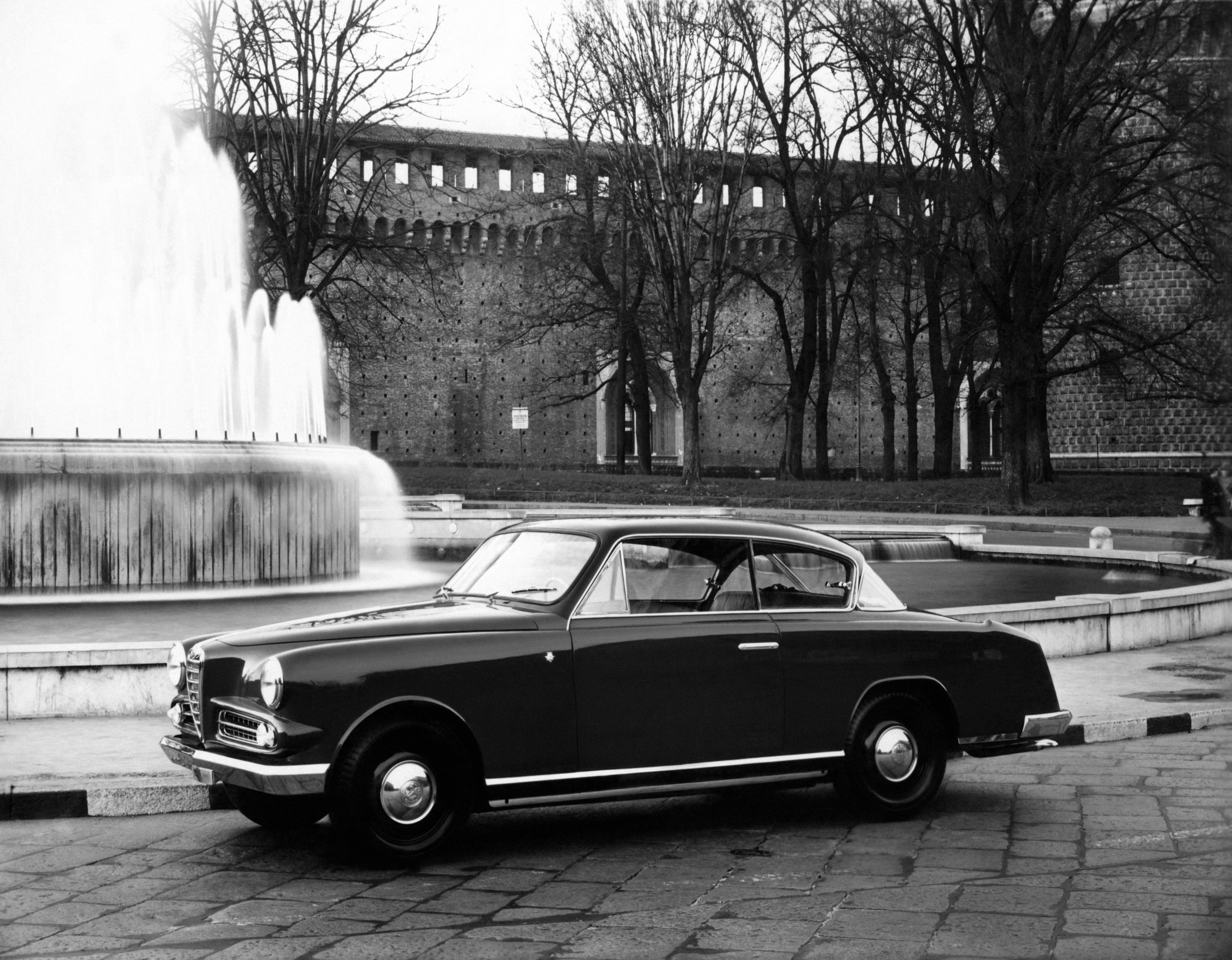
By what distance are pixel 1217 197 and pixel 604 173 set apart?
42780mm

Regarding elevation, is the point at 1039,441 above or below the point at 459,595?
above

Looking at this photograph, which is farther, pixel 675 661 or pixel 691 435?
pixel 691 435

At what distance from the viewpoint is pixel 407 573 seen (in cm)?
1695

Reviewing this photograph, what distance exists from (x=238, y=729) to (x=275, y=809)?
759 millimetres

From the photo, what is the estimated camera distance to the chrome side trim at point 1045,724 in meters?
6.67

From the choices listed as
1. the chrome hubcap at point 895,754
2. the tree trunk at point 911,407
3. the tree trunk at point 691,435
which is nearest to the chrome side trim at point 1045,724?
the chrome hubcap at point 895,754

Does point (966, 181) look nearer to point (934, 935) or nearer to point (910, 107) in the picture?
point (910, 107)

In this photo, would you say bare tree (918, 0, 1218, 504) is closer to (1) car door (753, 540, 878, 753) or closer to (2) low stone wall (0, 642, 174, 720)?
(1) car door (753, 540, 878, 753)

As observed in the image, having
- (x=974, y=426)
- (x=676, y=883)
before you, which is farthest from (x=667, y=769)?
(x=974, y=426)

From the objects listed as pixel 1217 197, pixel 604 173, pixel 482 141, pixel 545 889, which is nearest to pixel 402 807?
pixel 545 889

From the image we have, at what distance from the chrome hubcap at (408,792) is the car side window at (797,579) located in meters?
1.66

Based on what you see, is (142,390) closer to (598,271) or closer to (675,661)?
(675,661)

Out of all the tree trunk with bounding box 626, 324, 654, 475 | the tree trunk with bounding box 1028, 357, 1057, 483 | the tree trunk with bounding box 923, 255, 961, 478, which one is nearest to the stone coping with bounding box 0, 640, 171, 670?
the tree trunk with bounding box 1028, 357, 1057, 483

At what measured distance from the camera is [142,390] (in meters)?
17.9
